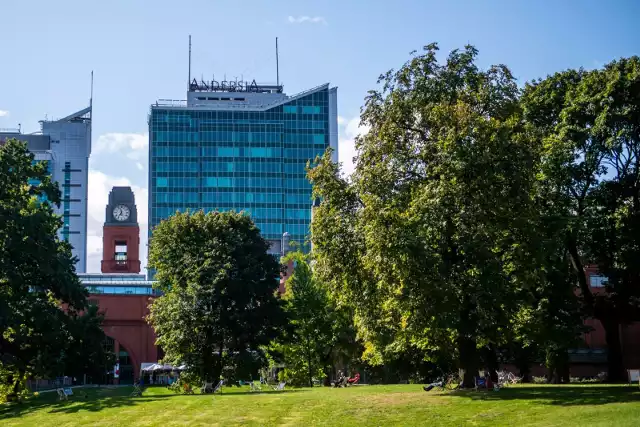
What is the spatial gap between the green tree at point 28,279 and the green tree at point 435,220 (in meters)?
14.2

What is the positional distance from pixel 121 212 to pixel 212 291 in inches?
2769

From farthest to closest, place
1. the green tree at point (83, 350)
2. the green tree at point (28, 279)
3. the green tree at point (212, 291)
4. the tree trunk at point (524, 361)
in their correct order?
the tree trunk at point (524, 361), the green tree at point (212, 291), the green tree at point (83, 350), the green tree at point (28, 279)

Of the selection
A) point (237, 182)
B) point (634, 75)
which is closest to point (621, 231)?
point (634, 75)

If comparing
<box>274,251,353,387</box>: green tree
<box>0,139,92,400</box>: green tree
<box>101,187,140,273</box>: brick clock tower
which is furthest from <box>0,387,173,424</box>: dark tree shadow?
<box>101,187,140,273</box>: brick clock tower

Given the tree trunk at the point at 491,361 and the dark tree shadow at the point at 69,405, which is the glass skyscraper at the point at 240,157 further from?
the dark tree shadow at the point at 69,405

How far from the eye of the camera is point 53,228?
46.8m

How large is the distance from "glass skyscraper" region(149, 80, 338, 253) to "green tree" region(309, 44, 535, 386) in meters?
139

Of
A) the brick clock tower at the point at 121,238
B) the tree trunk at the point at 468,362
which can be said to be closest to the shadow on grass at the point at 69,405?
the tree trunk at the point at 468,362

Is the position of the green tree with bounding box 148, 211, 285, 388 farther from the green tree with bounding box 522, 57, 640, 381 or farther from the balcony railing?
the balcony railing

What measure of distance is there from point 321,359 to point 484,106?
36.1 m

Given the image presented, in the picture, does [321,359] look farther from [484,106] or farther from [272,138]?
[272,138]

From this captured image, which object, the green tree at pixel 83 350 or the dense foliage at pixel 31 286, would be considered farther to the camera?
the green tree at pixel 83 350

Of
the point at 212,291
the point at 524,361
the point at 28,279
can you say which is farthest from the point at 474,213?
the point at 524,361

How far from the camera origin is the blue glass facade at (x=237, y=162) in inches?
7047
